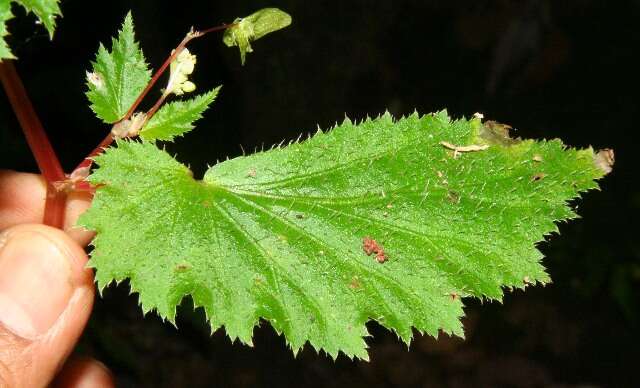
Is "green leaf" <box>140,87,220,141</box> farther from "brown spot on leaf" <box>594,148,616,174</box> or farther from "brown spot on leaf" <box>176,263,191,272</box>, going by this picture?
"brown spot on leaf" <box>594,148,616,174</box>

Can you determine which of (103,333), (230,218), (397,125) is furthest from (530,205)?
(103,333)

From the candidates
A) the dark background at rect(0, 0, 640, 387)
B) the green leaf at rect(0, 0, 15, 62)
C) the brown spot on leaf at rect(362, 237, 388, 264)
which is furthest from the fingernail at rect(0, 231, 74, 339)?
the dark background at rect(0, 0, 640, 387)

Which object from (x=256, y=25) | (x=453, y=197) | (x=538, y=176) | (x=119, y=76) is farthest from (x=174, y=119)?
(x=538, y=176)

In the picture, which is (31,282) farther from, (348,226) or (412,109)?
(412,109)

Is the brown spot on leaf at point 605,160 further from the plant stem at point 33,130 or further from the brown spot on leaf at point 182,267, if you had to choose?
the plant stem at point 33,130

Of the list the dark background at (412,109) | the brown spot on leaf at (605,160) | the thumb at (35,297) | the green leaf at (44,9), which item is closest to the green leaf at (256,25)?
the green leaf at (44,9)

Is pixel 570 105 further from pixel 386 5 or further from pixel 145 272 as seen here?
pixel 145 272
